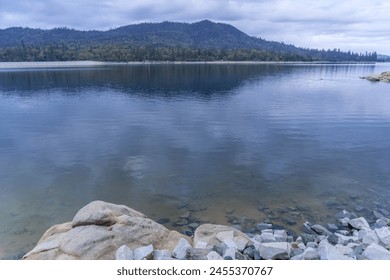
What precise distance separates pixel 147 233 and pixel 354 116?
4171 centimetres

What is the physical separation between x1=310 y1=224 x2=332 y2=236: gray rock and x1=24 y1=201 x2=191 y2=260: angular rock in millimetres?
6979

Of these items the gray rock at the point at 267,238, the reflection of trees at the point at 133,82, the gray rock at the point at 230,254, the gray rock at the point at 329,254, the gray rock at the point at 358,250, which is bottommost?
the gray rock at the point at 267,238

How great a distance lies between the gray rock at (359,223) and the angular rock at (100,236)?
8.84 metres

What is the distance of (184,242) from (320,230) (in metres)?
7.45

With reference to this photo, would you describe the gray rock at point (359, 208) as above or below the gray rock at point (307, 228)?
above

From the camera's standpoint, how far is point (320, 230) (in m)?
14.3

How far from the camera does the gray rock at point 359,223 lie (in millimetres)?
14078

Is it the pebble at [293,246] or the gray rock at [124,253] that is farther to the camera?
the pebble at [293,246]

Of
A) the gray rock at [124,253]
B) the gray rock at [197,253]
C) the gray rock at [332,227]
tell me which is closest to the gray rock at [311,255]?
the gray rock at [197,253]

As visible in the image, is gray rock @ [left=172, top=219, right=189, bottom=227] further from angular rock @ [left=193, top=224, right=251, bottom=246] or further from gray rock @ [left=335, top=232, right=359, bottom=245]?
gray rock @ [left=335, top=232, right=359, bottom=245]

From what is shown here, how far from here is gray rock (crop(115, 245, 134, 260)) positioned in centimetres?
1002

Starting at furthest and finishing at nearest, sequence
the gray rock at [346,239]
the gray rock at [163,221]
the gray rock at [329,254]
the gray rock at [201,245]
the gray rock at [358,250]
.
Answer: the gray rock at [163,221]
the gray rock at [346,239]
the gray rock at [201,245]
the gray rock at [358,250]
the gray rock at [329,254]

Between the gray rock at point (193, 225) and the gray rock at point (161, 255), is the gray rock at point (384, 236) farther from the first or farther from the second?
the gray rock at point (161, 255)

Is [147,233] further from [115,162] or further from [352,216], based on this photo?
[115,162]
